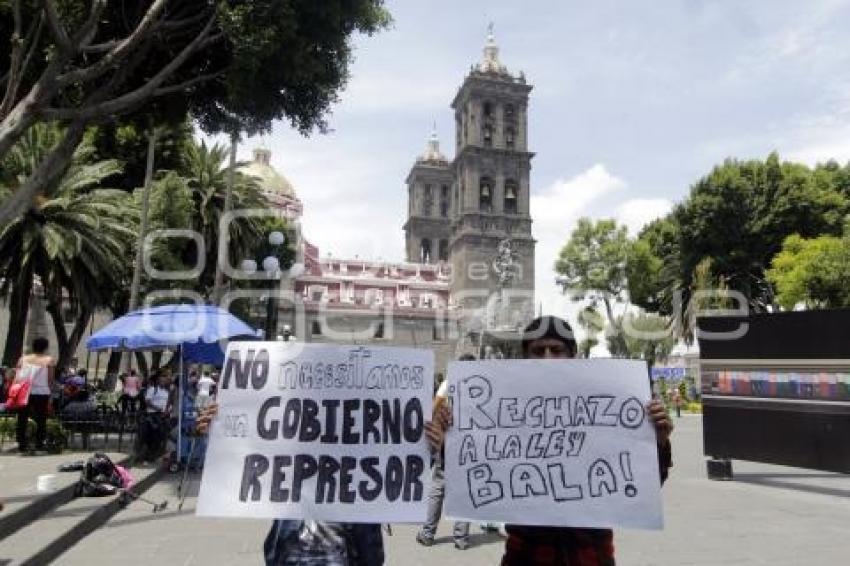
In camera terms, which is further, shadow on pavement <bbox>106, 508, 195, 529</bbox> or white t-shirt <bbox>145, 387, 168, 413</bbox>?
white t-shirt <bbox>145, 387, 168, 413</bbox>

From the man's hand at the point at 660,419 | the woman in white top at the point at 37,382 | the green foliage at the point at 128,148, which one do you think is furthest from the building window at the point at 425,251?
the man's hand at the point at 660,419

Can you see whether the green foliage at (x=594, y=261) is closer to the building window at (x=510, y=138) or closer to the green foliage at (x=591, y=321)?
the green foliage at (x=591, y=321)

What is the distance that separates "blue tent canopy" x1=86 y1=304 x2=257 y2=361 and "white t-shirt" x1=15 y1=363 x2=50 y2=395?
4.20 ft

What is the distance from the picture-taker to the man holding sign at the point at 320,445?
11.7 ft

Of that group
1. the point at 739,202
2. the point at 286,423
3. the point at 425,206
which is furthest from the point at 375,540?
the point at 425,206

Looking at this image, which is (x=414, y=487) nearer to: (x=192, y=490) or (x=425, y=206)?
(x=192, y=490)

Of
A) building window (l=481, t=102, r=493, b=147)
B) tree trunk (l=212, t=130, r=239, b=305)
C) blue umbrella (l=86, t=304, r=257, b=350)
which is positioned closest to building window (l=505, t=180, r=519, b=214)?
building window (l=481, t=102, r=493, b=147)

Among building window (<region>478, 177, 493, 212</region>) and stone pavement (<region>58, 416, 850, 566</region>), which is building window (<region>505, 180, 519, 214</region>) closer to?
building window (<region>478, 177, 493, 212</region>)

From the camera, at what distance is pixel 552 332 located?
11.9ft

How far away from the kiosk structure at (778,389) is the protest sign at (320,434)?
9.69 m

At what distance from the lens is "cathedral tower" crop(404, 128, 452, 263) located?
102500mm

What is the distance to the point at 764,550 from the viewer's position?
24.1ft

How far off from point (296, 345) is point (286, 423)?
0.41 m

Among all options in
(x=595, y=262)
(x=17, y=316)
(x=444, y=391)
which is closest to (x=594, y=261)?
(x=595, y=262)
